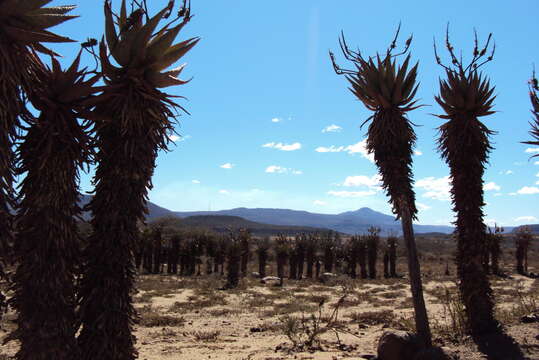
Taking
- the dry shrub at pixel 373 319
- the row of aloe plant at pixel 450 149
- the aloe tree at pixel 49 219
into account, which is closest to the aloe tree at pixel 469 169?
the row of aloe plant at pixel 450 149

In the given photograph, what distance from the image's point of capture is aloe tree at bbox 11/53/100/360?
5258 mm

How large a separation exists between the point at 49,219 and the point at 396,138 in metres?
7.20

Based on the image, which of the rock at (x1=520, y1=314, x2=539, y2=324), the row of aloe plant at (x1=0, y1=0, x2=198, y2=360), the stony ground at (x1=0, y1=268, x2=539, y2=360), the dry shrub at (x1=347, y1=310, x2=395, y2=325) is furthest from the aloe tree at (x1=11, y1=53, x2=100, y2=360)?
the dry shrub at (x1=347, y1=310, x2=395, y2=325)

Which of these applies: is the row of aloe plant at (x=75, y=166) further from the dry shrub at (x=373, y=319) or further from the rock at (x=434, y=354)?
the dry shrub at (x=373, y=319)

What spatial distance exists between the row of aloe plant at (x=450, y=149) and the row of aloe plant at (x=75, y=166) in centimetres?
499

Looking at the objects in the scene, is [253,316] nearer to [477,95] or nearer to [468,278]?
[468,278]

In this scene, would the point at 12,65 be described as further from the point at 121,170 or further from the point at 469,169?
the point at 469,169

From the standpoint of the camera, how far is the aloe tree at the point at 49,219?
17.3ft

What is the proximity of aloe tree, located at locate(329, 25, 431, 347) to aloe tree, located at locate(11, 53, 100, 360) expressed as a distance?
6274mm

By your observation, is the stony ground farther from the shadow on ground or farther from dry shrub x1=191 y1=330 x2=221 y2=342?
the shadow on ground

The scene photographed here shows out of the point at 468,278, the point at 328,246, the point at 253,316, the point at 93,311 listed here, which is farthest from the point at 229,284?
the point at 93,311

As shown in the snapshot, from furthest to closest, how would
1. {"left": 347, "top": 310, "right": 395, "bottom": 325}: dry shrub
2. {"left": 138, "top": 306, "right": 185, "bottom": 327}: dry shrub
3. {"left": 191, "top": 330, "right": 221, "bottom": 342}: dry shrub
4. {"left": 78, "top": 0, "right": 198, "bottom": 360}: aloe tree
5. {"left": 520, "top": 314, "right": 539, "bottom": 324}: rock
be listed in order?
1. {"left": 347, "top": 310, "right": 395, "bottom": 325}: dry shrub
2. {"left": 138, "top": 306, "right": 185, "bottom": 327}: dry shrub
3. {"left": 191, "top": 330, "right": 221, "bottom": 342}: dry shrub
4. {"left": 520, "top": 314, "right": 539, "bottom": 324}: rock
5. {"left": 78, "top": 0, "right": 198, "bottom": 360}: aloe tree

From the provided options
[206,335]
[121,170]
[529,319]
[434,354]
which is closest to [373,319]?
[529,319]

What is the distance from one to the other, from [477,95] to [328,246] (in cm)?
3661
